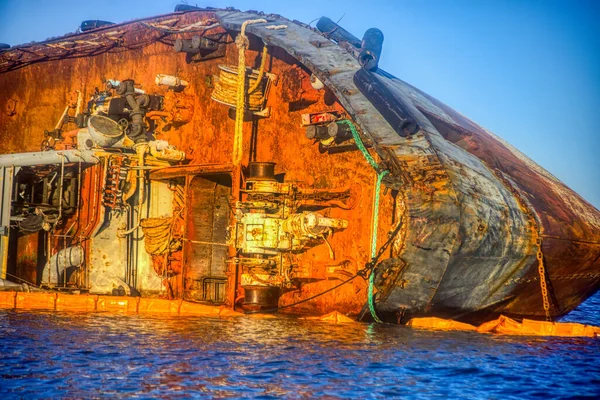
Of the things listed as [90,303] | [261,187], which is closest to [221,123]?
[261,187]

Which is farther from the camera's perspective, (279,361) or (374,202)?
(374,202)

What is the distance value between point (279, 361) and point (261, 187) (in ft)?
15.1

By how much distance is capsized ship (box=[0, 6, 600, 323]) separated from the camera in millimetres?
12273

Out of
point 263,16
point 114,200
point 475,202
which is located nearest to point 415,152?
point 475,202

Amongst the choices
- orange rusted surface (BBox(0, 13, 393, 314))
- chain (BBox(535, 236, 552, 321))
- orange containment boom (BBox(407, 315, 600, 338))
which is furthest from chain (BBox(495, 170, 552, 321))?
orange rusted surface (BBox(0, 13, 393, 314))

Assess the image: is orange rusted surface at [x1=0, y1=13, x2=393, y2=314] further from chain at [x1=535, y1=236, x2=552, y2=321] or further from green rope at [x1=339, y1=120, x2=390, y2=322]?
chain at [x1=535, y1=236, x2=552, y2=321]

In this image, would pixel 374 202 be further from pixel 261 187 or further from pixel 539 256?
pixel 539 256

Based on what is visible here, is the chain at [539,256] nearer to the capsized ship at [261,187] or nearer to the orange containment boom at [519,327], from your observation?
the capsized ship at [261,187]

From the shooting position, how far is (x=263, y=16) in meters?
15.8

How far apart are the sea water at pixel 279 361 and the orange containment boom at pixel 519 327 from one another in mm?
451

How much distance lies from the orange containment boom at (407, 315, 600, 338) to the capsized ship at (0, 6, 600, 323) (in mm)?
333

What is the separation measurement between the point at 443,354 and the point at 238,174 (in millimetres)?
5581

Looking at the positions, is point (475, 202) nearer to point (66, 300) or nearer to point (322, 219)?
point (322, 219)

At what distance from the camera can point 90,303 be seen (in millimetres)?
14539
